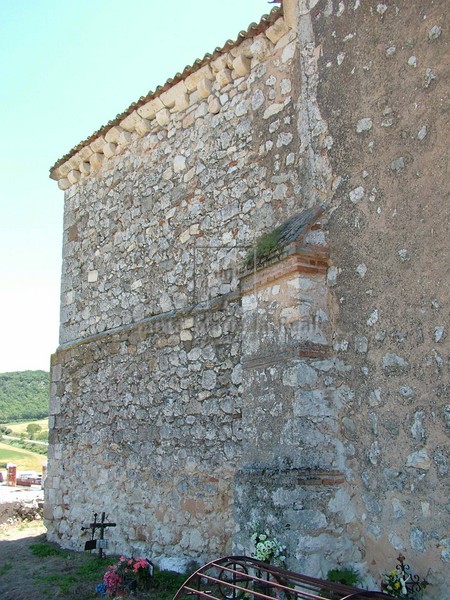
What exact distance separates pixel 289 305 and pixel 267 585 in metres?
2.19

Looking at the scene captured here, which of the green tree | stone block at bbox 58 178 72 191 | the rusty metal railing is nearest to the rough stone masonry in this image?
the rusty metal railing

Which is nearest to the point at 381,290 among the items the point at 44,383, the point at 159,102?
the point at 159,102

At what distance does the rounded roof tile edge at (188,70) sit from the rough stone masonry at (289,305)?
0.03 m

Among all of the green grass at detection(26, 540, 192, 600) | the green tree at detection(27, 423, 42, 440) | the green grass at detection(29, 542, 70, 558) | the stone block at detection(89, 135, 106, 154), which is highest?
the stone block at detection(89, 135, 106, 154)

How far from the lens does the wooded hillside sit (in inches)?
2891

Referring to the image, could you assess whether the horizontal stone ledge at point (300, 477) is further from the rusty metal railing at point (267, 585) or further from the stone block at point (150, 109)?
the stone block at point (150, 109)

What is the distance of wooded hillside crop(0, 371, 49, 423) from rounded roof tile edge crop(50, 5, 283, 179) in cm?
6752

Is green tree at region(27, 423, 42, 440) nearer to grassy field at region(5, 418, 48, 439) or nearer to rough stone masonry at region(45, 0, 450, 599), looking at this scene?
grassy field at region(5, 418, 48, 439)

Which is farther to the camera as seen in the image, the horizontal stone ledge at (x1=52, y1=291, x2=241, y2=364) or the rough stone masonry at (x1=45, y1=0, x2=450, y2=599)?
the horizontal stone ledge at (x1=52, y1=291, x2=241, y2=364)

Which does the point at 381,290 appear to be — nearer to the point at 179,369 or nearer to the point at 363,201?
the point at 363,201

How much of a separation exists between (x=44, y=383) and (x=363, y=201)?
76.3 metres

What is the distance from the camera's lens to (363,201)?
536cm

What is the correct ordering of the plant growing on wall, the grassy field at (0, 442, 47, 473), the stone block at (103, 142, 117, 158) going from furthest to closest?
the grassy field at (0, 442, 47, 473) → the stone block at (103, 142, 117, 158) → the plant growing on wall

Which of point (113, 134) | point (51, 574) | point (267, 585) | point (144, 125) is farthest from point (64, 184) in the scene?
point (267, 585)
